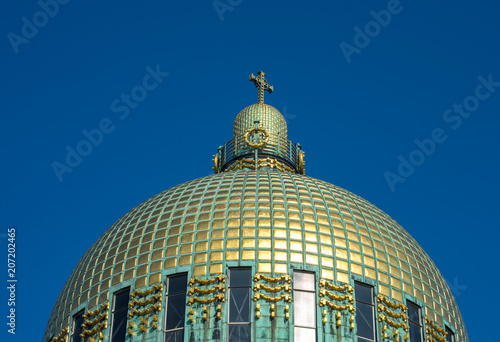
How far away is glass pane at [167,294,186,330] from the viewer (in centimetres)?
6469

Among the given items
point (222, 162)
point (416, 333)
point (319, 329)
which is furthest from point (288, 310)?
point (222, 162)

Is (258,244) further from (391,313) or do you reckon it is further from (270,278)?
(391,313)

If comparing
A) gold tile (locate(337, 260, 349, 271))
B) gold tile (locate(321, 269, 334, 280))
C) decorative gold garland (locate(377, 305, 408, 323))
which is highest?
gold tile (locate(337, 260, 349, 271))

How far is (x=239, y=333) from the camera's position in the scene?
209ft

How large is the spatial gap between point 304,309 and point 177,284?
5.45 metres

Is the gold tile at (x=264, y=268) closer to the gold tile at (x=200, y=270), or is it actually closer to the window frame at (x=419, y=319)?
the gold tile at (x=200, y=270)

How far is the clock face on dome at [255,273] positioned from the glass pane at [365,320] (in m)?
0.04

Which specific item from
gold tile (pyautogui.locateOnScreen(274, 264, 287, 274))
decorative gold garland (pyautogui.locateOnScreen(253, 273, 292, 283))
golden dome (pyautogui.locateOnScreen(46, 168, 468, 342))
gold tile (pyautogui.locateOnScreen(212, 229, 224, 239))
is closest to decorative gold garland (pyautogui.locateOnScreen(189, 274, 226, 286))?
golden dome (pyautogui.locateOnScreen(46, 168, 468, 342))

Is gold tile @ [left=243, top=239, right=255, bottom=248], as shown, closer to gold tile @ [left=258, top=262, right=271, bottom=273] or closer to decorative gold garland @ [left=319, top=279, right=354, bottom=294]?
gold tile @ [left=258, top=262, right=271, bottom=273]

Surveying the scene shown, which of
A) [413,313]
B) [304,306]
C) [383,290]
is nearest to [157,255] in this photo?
[304,306]

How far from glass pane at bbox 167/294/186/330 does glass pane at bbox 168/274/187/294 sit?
13.1 inches

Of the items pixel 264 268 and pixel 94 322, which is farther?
pixel 94 322

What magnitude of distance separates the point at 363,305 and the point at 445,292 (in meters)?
6.45

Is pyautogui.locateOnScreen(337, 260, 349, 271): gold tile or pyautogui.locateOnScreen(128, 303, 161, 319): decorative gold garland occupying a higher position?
pyautogui.locateOnScreen(337, 260, 349, 271): gold tile
